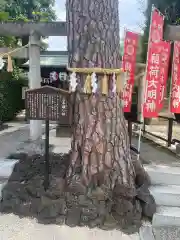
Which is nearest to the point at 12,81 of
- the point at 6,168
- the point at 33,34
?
the point at 33,34

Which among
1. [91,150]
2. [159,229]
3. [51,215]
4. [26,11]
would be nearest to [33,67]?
[91,150]

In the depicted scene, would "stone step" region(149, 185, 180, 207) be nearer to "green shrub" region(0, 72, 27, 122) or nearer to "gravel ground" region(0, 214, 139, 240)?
"gravel ground" region(0, 214, 139, 240)

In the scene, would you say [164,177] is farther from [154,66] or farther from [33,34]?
[33,34]

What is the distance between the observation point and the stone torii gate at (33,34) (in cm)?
552

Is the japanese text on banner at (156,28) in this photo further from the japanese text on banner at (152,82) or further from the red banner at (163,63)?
the red banner at (163,63)

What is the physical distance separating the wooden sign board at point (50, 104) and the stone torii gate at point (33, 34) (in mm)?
2704

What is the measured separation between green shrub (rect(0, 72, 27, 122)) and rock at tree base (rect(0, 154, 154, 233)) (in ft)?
23.5

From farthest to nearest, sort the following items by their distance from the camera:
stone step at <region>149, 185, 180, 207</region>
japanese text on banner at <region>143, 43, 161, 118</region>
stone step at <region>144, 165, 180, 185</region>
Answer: japanese text on banner at <region>143, 43, 161, 118</region>, stone step at <region>144, 165, 180, 185</region>, stone step at <region>149, 185, 180, 207</region>

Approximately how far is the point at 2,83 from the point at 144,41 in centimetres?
656

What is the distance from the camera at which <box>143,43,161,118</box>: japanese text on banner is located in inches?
167

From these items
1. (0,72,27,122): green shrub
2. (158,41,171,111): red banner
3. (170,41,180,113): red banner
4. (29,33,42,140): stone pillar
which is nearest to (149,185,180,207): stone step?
(158,41,171,111): red banner

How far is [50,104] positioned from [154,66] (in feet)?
6.82

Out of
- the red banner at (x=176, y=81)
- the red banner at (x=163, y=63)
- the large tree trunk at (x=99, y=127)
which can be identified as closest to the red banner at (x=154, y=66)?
the red banner at (x=163, y=63)

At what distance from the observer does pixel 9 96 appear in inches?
427
